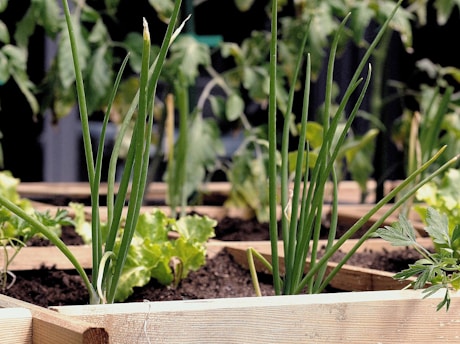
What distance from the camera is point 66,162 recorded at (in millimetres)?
4129

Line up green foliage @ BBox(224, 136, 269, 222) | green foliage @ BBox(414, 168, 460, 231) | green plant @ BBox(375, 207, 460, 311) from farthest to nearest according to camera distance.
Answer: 1. green foliage @ BBox(224, 136, 269, 222)
2. green foliage @ BBox(414, 168, 460, 231)
3. green plant @ BBox(375, 207, 460, 311)

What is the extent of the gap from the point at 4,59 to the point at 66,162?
74.4 inches

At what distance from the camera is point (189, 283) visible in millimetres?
1657

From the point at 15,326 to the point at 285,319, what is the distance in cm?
35

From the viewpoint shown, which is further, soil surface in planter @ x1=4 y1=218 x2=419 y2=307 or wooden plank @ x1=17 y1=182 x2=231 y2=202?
wooden plank @ x1=17 y1=182 x2=231 y2=202

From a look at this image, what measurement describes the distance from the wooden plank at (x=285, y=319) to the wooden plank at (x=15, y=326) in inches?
1.6

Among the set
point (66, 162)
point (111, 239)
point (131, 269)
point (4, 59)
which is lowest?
point (66, 162)

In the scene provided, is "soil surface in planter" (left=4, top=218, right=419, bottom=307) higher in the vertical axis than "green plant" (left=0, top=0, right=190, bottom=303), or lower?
lower

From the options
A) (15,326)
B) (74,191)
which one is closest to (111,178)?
(15,326)

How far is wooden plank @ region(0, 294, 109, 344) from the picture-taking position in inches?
36.4

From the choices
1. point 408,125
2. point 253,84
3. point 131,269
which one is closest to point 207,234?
point 131,269

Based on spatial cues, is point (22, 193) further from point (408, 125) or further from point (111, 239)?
point (111, 239)

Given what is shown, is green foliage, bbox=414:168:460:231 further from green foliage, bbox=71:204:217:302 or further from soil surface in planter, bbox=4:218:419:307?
green foliage, bbox=71:204:217:302

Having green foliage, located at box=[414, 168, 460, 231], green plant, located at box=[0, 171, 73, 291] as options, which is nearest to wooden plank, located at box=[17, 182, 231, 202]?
green foliage, located at box=[414, 168, 460, 231]
